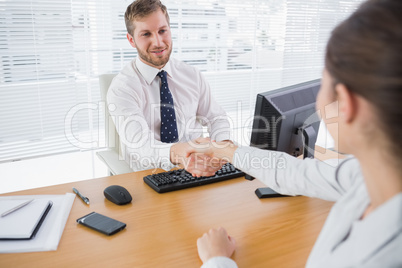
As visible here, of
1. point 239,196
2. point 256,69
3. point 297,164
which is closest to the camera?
point 297,164

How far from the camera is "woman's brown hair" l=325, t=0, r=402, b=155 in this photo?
1.82 ft

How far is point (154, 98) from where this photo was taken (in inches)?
81.1

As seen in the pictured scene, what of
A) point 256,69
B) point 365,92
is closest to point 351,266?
point 365,92

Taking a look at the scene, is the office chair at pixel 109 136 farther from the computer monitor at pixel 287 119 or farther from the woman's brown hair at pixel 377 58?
the woman's brown hair at pixel 377 58

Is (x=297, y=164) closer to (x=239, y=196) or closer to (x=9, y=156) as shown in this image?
(x=239, y=196)

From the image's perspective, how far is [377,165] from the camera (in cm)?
67

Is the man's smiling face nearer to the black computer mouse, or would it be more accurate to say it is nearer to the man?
the man

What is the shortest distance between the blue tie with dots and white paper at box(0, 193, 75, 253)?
803 mm

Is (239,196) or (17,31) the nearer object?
(239,196)

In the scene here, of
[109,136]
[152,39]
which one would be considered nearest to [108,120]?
[109,136]

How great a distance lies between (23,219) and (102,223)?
24cm

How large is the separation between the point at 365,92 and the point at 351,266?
32 cm

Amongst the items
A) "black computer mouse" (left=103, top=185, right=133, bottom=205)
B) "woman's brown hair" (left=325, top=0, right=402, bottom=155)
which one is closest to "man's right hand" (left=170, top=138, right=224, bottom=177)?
"black computer mouse" (left=103, top=185, right=133, bottom=205)

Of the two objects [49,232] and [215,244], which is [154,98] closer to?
[49,232]
